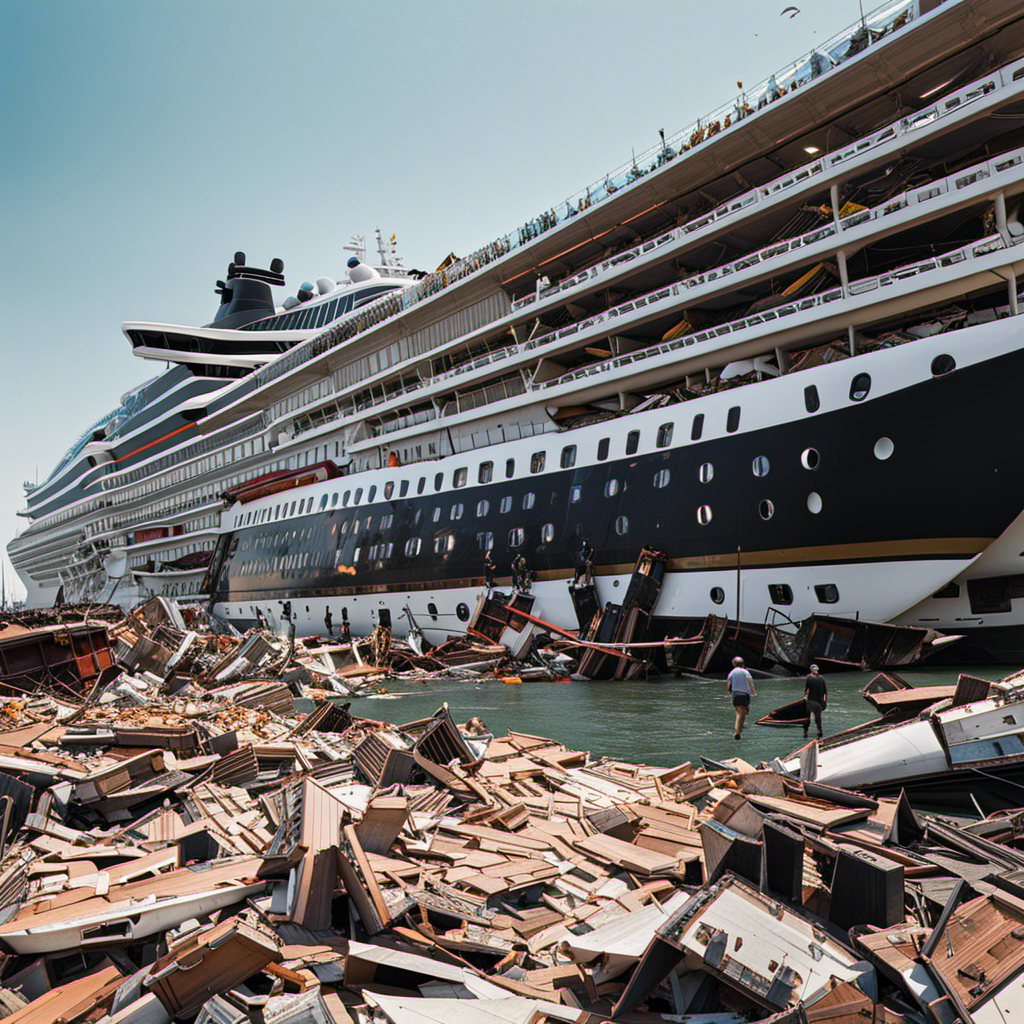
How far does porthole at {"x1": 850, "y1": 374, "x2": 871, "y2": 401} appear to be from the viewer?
50.0 feet

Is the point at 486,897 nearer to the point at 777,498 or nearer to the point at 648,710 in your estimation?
the point at 648,710

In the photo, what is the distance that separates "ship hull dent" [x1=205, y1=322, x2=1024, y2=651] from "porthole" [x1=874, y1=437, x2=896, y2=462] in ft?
0.10

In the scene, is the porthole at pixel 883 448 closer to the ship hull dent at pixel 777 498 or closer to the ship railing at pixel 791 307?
the ship hull dent at pixel 777 498

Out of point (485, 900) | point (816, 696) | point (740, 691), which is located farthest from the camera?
point (740, 691)

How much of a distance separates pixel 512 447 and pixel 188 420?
1581 inches

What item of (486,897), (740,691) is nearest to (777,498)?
(740,691)

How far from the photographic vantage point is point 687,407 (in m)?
18.9

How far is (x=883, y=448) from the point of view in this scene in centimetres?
1496

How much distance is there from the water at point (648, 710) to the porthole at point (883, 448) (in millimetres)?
4465

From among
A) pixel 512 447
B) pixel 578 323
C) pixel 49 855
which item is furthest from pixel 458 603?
pixel 49 855

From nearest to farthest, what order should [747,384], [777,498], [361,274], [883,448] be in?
[883,448]
[777,498]
[747,384]
[361,274]

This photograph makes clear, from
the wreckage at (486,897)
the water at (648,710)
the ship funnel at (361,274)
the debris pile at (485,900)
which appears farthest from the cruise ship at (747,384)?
the ship funnel at (361,274)

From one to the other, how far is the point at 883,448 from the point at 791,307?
15.0ft

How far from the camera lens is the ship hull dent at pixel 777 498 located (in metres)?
13.9
